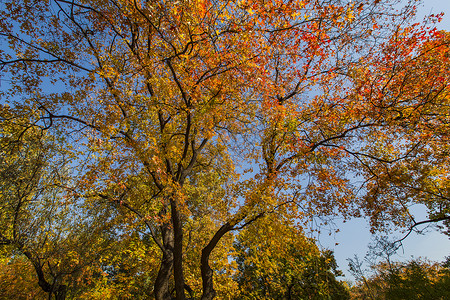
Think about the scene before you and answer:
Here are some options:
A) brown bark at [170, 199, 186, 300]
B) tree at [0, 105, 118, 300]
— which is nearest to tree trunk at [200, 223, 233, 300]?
brown bark at [170, 199, 186, 300]

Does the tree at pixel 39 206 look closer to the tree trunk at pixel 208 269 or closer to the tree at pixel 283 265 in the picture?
the tree trunk at pixel 208 269

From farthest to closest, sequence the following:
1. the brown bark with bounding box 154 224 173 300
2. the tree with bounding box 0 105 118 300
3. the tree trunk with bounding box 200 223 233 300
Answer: the brown bark with bounding box 154 224 173 300, the tree trunk with bounding box 200 223 233 300, the tree with bounding box 0 105 118 300

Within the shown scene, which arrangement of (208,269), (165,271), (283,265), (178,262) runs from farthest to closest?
(283,265), (165,271), (208,269), (178,262)

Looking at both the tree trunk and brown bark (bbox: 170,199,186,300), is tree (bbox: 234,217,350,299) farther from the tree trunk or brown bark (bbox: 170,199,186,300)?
brown bark (bbox: 170,199,186,300)

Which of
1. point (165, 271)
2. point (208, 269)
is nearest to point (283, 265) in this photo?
point (208, 269)

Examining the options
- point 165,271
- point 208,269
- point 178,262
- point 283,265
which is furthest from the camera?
point 283,265

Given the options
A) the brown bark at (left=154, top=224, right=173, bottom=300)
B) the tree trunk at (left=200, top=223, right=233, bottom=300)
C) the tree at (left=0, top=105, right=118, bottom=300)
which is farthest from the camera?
the brown bark at (left=154, top=224, right=173, bottom=300)

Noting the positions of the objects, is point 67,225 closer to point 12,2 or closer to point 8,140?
point 8,140

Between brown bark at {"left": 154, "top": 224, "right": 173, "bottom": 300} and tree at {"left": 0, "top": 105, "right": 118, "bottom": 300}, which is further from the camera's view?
brown bark at {"left": 154, "top": 224, "right": 173, "bottom": 300}

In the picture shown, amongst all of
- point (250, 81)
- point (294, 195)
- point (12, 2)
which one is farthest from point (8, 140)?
point (294, 195)

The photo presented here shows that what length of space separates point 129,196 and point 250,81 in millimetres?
6417

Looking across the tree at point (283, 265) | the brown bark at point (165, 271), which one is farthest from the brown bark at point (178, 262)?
the tree at point (283, 265)

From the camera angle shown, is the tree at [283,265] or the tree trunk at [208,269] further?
the tree at [283,265]

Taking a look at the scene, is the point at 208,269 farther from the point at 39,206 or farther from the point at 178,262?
→ the point at 39,206
